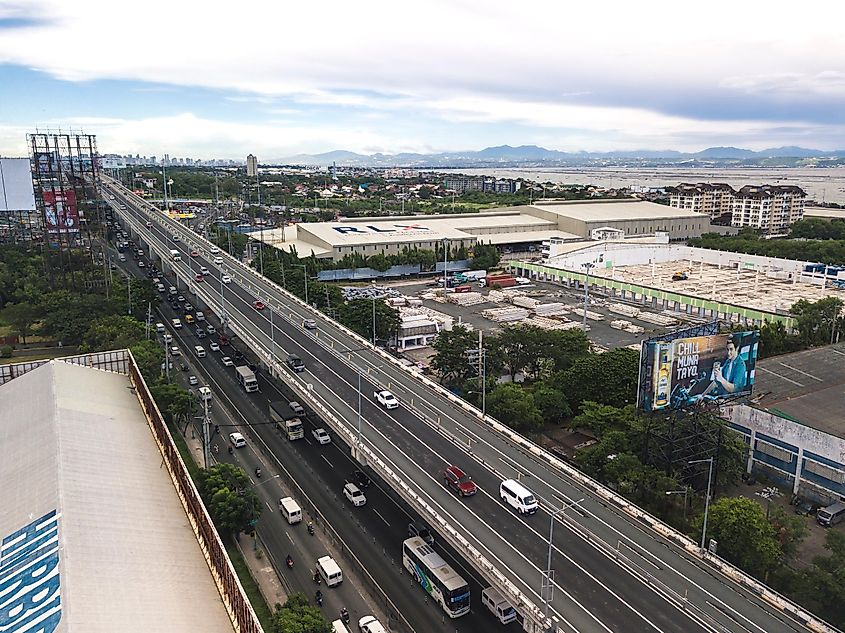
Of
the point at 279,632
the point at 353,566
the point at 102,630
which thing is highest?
the point at 102,630

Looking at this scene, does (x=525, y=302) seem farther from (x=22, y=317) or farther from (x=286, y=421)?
(x=22, y=317)

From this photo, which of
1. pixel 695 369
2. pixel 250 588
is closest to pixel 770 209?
pixel 695 369

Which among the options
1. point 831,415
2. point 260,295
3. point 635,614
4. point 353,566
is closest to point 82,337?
point 260,295

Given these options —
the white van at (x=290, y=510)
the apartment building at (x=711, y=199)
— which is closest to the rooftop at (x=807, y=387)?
the white van at (x=290, y=510)

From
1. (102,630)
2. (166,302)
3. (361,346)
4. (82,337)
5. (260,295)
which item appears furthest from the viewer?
(166,302)

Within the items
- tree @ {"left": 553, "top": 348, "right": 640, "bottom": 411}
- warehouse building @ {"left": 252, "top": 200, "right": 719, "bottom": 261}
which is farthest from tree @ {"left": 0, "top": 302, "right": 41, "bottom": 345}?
tree @ {"left": 553, "top": 348, "right": 640, "bottom": 411}

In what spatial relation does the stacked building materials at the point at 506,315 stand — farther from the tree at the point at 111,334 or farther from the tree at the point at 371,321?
the tree at the point at 111,334

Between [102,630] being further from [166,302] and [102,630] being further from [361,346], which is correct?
[166,302]
